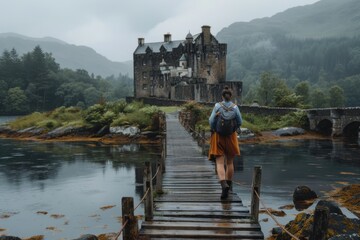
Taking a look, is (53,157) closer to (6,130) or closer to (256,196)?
(6,130)

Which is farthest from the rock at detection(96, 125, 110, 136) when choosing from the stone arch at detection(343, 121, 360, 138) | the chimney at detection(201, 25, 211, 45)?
the chimney at detection(201, 25, 211, 45)

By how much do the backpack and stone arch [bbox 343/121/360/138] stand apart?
37.6m

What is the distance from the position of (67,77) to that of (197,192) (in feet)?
402

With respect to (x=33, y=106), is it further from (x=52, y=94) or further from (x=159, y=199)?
(x=159, y=199)

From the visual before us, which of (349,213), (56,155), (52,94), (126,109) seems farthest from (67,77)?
(349,213)

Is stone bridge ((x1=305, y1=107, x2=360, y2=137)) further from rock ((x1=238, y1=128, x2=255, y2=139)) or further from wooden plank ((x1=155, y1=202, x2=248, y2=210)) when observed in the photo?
wooden plank ((x1=155, y1=202, x2=248, y2=210))

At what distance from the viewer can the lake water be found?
651 inches

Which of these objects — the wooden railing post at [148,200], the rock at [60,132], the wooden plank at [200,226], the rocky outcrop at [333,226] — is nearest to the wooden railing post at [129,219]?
the wooden plank at [200,226]

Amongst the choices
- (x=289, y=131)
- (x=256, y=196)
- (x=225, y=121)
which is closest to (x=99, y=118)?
(x=289, y=131)

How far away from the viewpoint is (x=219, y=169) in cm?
1009

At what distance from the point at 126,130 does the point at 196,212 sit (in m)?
34.9

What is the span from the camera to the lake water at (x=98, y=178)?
16.5 meters

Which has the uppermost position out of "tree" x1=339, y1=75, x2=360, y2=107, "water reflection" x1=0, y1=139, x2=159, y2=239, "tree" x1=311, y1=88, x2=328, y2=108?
"tree" x1=339, y1=75, x2=360, y2=107

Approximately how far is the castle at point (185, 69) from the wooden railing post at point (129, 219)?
5768cm
